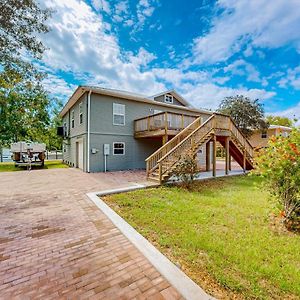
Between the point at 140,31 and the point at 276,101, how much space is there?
2968cm

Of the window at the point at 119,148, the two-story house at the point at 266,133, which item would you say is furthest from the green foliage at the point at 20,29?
the two-story house at the point at 266,133

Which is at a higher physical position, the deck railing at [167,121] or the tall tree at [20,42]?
the tall tree at [20,42]

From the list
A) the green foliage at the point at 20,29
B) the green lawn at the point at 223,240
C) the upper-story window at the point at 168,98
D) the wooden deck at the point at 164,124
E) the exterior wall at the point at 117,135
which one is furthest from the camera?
the upper-story window at the point at 168,98

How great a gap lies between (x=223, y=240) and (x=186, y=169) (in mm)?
4335

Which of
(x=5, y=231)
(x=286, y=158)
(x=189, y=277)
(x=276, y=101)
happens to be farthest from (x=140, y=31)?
(x=276, y=101)

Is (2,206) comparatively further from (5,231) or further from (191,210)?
(191,210)

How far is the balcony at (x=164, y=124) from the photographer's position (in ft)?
38.3

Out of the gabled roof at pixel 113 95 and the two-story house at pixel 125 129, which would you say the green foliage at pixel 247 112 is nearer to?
the gabled roof at pixel 113 95

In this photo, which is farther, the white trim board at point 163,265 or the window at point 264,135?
the window at point 264,135

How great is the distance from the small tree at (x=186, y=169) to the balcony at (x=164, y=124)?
388cm

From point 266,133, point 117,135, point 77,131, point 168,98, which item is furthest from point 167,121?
point 266,133

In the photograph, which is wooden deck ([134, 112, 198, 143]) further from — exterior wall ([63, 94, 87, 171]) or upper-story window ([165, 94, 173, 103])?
upper-story window ([165, 94, 173, 103])

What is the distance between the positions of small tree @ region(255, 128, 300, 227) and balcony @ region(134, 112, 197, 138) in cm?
734

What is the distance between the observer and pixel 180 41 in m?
13.1
